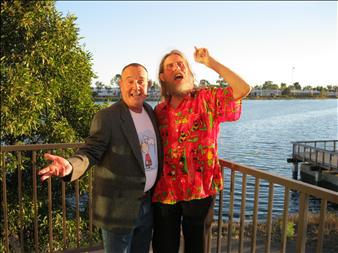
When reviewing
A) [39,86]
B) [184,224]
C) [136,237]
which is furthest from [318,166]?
[136,237]

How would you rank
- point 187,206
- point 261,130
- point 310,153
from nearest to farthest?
point 187,206
point 310,153
point 261,130

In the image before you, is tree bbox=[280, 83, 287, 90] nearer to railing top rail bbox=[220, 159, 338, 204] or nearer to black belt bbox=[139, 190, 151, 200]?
railing top rail bbox=[220, 159, 338, 204]

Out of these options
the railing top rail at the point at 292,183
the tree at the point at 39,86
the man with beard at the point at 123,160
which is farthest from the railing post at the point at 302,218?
the tree at the point at 39,86

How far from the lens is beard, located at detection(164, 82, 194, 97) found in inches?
86.1

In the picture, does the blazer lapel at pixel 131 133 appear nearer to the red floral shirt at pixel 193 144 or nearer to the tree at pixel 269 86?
the red floral shirt at pixel 193 144

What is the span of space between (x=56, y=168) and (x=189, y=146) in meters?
0.76

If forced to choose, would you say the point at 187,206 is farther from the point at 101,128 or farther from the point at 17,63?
the point at 17,63

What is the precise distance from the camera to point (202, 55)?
215 cm

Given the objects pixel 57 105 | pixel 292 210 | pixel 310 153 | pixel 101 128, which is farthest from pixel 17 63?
pixel 310 153

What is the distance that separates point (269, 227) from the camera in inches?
88.7

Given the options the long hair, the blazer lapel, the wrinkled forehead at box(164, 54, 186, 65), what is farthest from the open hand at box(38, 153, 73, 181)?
the wrinkled forehead at box(164, 54, 186, 65)

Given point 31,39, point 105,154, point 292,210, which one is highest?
point 31,39

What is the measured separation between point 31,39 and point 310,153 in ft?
Answer: 66.6

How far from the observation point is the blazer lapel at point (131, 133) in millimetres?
2053
